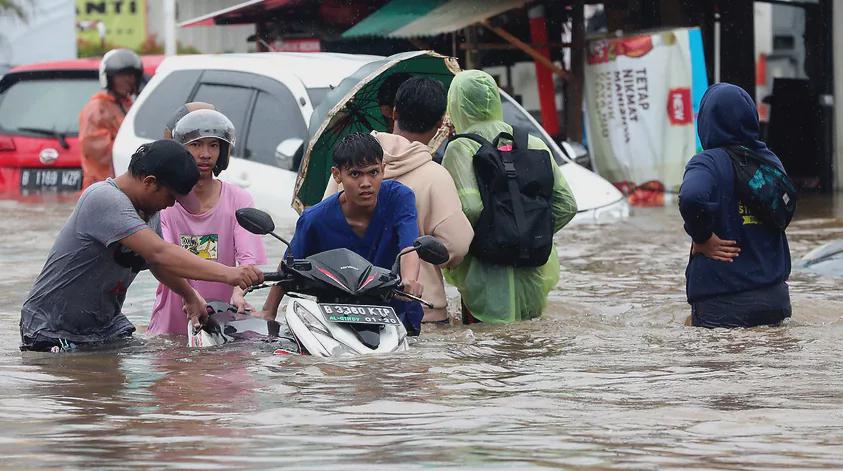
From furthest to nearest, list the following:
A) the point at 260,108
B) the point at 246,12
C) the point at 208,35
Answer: the point at 208,35 → the point at 246,12 → the point at 260,108

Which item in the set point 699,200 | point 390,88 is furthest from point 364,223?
point 390,88

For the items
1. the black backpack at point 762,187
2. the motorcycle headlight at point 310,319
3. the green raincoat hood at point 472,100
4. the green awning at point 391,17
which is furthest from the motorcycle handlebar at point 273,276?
the green awning at point 391,17

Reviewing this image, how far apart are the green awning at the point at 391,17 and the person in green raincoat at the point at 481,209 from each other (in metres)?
9.08

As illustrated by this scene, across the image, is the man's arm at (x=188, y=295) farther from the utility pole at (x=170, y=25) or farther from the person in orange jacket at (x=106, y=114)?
the utility pole at (x=170, y=25)

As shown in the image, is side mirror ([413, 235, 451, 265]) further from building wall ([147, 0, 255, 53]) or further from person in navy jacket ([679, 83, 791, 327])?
building wall ([147, 0, 255, 53])

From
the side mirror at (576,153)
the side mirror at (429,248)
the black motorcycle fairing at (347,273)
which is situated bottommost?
the side mirror at (576,153)

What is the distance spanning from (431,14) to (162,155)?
36.7 ft

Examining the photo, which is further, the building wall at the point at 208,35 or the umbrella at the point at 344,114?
the building wall at the point at 208,35

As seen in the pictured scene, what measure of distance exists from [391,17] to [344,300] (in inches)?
452

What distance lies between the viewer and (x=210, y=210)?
7.05 metres

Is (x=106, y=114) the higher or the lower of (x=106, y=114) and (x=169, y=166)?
the lower

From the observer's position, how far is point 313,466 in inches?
187

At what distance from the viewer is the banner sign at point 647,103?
16.8 metres

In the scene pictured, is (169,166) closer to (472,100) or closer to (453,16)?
(472,100)
